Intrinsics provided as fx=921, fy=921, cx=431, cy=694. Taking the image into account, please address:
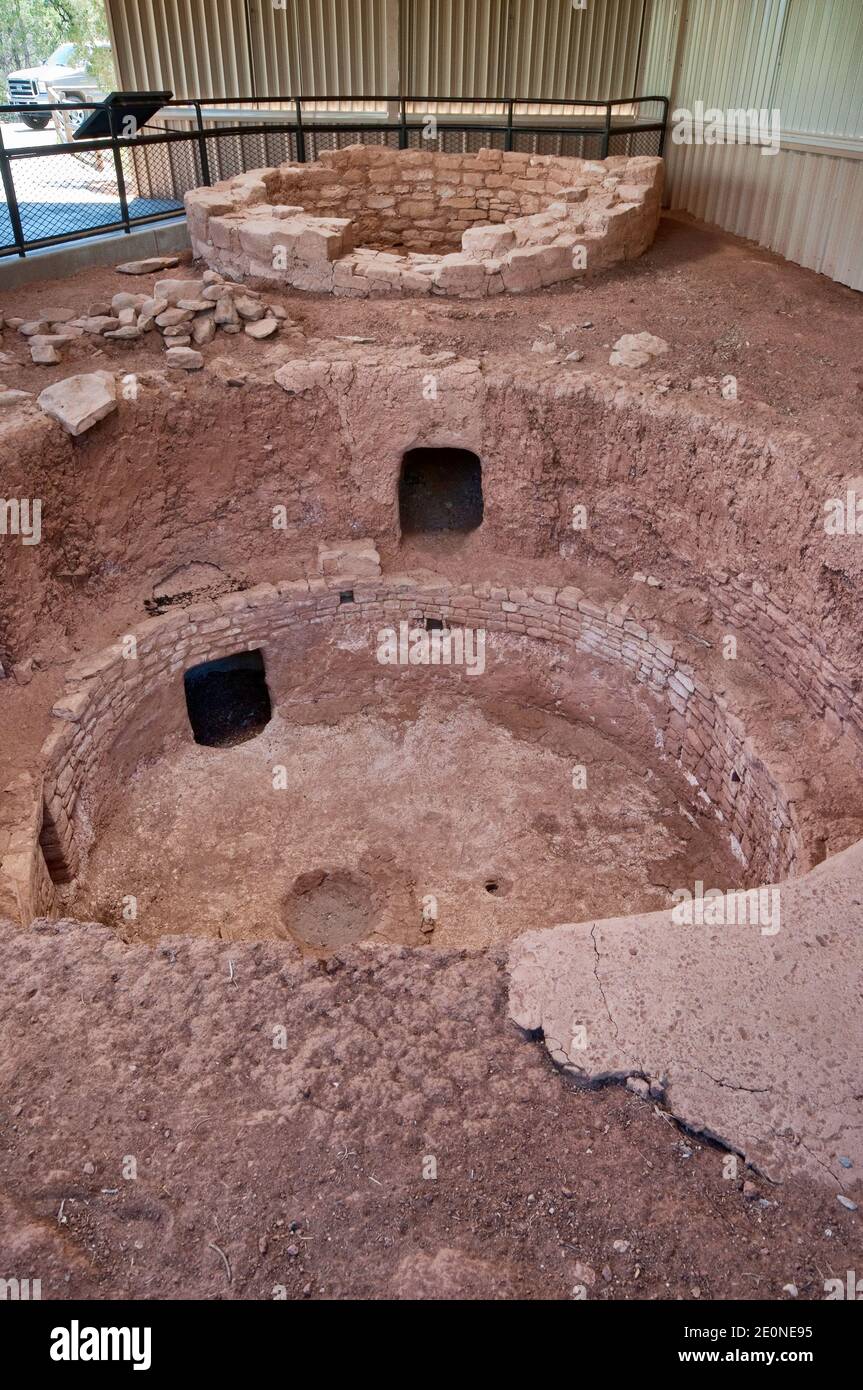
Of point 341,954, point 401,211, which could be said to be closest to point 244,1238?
point 341,954

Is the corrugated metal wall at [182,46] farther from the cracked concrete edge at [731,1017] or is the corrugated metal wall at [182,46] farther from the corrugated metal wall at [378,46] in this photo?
the cracked concrete edge at [731,1017]

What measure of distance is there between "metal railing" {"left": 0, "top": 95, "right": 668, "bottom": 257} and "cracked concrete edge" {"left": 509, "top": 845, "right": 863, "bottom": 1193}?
10.0 meters

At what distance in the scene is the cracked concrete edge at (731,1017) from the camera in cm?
300

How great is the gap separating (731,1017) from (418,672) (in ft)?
17.3

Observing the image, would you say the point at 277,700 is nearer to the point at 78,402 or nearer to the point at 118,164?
the point at 78,402

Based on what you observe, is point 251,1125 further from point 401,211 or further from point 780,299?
point 401,211

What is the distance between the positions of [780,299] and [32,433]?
262 inches

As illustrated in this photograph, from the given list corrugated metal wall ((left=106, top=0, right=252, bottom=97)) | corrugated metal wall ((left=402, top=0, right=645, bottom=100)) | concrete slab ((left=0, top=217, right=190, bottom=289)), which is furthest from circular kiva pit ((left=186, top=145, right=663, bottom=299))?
corrugated metal wall ((left=106, top=0, right=252, bottom=97))

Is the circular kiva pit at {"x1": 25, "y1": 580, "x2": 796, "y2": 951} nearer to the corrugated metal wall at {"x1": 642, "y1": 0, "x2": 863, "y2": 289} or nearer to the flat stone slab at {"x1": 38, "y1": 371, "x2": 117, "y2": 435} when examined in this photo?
the flat stone slab at {"x1": 38, "y1": 371, "x2": 117, "y2": 435}

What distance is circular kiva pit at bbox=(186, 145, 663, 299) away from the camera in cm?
889

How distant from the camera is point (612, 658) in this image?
294 inches

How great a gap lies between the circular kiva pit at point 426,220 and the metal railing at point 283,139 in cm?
90

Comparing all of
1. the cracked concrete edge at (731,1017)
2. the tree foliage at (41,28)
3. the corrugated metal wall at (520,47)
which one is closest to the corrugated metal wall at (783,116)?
the corrugated metal wall at (520,47)

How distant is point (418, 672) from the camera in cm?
823
